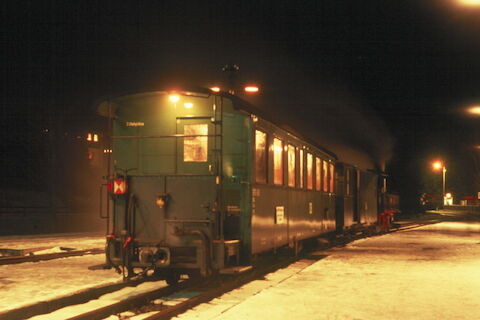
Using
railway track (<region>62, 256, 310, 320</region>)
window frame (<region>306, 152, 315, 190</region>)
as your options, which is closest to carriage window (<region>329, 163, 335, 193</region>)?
window frame (<region>306, 152, 315, 190</region>)

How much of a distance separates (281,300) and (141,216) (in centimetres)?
280

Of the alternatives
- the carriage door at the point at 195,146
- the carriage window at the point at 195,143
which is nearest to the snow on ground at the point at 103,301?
the carriage door at the point at 195,146

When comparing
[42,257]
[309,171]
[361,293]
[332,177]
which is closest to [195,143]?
[361,293]

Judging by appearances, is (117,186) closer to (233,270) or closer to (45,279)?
(233,270)

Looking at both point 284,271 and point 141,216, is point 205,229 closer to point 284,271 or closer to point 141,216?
point 141,216

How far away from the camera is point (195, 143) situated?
399 inches

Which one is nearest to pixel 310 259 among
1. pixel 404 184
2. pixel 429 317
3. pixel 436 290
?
pixel 436 290

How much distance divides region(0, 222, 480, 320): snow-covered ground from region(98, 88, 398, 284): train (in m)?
0.86

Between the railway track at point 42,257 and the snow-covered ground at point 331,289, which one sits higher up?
the railway track at point 42,257

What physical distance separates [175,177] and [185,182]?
0.21 meters

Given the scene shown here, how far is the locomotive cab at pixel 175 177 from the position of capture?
9.73 metres

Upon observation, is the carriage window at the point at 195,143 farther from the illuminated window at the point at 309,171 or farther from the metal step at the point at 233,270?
the illuminated window at the point at 309,171

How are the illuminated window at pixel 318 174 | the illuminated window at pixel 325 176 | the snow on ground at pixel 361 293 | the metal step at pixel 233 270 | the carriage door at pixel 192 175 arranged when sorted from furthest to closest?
the illuminated window at pixel 325 176
the illuminated window at pixel 318 174
the carriage door at pixel 192 175
the metal step at pixel 233 270
the snow on ground at pixel 361 293

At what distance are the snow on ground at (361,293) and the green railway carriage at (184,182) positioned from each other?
2.87 ft
